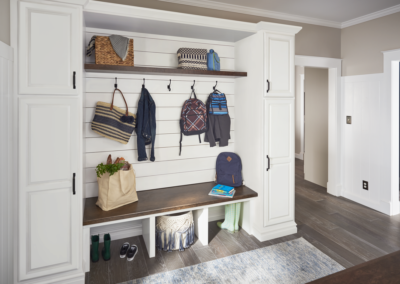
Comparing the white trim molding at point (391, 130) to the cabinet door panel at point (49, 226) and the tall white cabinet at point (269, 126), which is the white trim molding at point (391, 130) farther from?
the cabinet door panel at point (49, 226)

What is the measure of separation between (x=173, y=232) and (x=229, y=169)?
0.93 m

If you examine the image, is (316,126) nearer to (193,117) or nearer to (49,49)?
(193,117)

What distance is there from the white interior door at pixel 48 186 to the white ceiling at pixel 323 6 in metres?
2.20

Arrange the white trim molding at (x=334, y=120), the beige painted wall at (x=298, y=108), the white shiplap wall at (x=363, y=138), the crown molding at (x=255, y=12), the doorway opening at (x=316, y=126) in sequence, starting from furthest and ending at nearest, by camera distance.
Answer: the beige painted wall at (x=298, y=108) < the doorway opening at (x=316, y=126) < the white trim molding at (x=334, y=120) < the white shiplap wall at (x=363, y=138) < the crown molding at (x=255, y=12)

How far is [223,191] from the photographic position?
276 centimetres

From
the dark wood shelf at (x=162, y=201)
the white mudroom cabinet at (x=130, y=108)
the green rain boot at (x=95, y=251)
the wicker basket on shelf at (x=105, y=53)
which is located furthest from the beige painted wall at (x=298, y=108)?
the green rain boot at (x=95, y=251)

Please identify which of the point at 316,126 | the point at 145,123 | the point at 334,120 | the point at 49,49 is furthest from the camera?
the point at 316,126

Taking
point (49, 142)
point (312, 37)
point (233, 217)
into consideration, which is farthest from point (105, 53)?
point (312, 37)

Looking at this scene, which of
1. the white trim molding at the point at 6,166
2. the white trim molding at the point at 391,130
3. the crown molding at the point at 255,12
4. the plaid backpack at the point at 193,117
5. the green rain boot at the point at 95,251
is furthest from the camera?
the white trim molding at the point at 391,130

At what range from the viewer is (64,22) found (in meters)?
1.96

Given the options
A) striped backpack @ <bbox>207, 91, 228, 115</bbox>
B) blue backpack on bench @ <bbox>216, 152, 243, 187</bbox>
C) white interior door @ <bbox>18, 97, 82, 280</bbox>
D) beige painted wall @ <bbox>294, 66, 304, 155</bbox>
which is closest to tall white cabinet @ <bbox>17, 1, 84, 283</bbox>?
white interior door @ <bbox>18, 97, 82, 280</bbox>

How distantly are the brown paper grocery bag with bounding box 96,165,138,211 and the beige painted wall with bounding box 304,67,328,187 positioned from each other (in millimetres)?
3406

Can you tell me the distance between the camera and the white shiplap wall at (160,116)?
2.61m

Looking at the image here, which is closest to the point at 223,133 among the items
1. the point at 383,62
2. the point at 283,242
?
the point at 283,242
